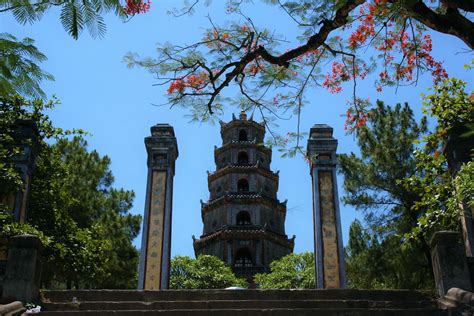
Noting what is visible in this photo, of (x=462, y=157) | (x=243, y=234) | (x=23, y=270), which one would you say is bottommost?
(x=23, y=270)

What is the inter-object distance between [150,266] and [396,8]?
40.5 feet

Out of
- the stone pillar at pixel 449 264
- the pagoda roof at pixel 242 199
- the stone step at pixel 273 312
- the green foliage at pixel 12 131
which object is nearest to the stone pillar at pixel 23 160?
the green foliage at pixel 12 131

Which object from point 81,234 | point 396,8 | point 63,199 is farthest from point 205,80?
point 63,199

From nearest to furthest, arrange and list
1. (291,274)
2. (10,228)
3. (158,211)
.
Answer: (10,228), (158,211), (291,274)

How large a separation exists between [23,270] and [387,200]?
456 inches

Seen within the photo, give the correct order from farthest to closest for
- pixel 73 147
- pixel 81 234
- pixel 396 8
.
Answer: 1. pixel 73 147
2. pixel 81 234
3. pixel 396 8

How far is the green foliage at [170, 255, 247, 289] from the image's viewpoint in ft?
96.1

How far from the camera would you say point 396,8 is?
5.46m

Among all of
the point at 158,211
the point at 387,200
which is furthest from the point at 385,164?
the point at 158,211

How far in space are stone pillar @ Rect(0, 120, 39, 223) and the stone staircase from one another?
160 inches

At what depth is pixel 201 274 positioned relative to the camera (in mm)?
29656

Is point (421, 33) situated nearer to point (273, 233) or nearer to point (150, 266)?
point (150, 266)

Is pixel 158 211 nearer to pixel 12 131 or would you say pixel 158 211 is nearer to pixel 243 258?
pixel 12 131

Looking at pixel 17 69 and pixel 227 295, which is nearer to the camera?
pixel 17 69
